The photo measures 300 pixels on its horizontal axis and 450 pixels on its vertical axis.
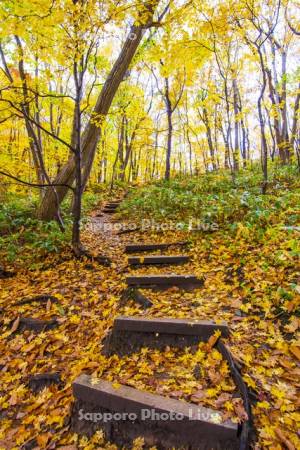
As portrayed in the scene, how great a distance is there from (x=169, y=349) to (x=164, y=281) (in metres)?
1.35

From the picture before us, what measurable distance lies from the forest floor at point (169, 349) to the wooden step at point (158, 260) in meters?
0.18

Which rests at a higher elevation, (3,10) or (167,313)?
(3,10)

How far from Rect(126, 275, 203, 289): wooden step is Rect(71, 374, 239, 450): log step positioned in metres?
1.81

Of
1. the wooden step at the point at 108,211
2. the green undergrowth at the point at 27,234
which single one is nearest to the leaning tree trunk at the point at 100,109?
the green undergrowth at the point at 27,234

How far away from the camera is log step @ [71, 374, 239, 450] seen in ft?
6.30

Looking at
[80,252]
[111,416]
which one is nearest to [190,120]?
[80,252]

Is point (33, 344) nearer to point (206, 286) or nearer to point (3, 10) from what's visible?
point (206, 286)

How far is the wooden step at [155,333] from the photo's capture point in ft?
9.27

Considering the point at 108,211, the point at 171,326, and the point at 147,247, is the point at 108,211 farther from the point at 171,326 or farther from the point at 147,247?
the point at 171,326

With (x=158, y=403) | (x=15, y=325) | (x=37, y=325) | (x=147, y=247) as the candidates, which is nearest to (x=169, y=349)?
(x=158, y=403)

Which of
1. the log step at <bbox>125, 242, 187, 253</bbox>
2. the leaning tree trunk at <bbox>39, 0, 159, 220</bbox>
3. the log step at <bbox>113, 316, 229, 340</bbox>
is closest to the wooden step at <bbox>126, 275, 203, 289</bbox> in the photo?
the log step at <bbox>113, 316, 229, 340</bbox>

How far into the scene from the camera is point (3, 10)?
5352 mm

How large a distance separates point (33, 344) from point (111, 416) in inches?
70.0

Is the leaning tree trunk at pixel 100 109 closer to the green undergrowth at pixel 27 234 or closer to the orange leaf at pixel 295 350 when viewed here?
the green undergrowth at pixel 27 234
